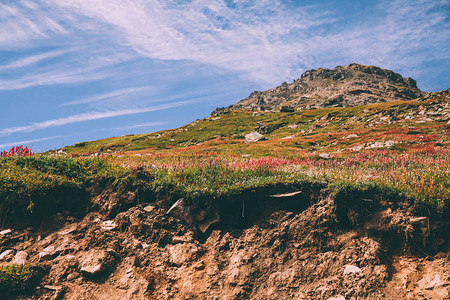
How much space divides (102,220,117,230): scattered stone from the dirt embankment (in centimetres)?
5

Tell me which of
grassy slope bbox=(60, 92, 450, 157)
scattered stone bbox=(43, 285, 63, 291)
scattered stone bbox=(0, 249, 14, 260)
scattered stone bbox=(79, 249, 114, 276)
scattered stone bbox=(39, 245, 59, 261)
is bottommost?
scattered stone bbox=(43, 285, 63, 291)

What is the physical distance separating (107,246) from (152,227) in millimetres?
1313

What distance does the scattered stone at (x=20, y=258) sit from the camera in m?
6.51

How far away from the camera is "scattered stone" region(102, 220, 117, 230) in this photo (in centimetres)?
781

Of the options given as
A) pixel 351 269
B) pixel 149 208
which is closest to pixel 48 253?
pixel 149 208

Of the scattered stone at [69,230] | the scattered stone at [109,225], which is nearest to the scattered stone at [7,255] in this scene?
the scattered stone at [69,230]

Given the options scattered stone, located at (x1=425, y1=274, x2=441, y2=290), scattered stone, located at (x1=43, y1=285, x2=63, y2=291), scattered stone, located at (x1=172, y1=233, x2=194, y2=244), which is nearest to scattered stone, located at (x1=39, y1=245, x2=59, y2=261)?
scattered stone, located at (x1=43, y1=285, x2=63, y2=291)

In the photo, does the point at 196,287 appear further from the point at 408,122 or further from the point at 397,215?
the point at 408,122

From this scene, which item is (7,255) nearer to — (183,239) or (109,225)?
(109,225)

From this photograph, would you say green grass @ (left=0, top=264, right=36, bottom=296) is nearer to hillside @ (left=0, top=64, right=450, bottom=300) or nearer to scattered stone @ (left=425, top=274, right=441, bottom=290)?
hillside @ (left=0, top=64, right=450, bottom=300)

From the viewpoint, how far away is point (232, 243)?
727cm

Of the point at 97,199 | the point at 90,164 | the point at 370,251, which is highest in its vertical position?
the point at 90,164

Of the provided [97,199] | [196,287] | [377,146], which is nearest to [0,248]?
[97,199]

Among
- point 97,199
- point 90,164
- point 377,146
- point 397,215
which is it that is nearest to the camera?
point 397,215
